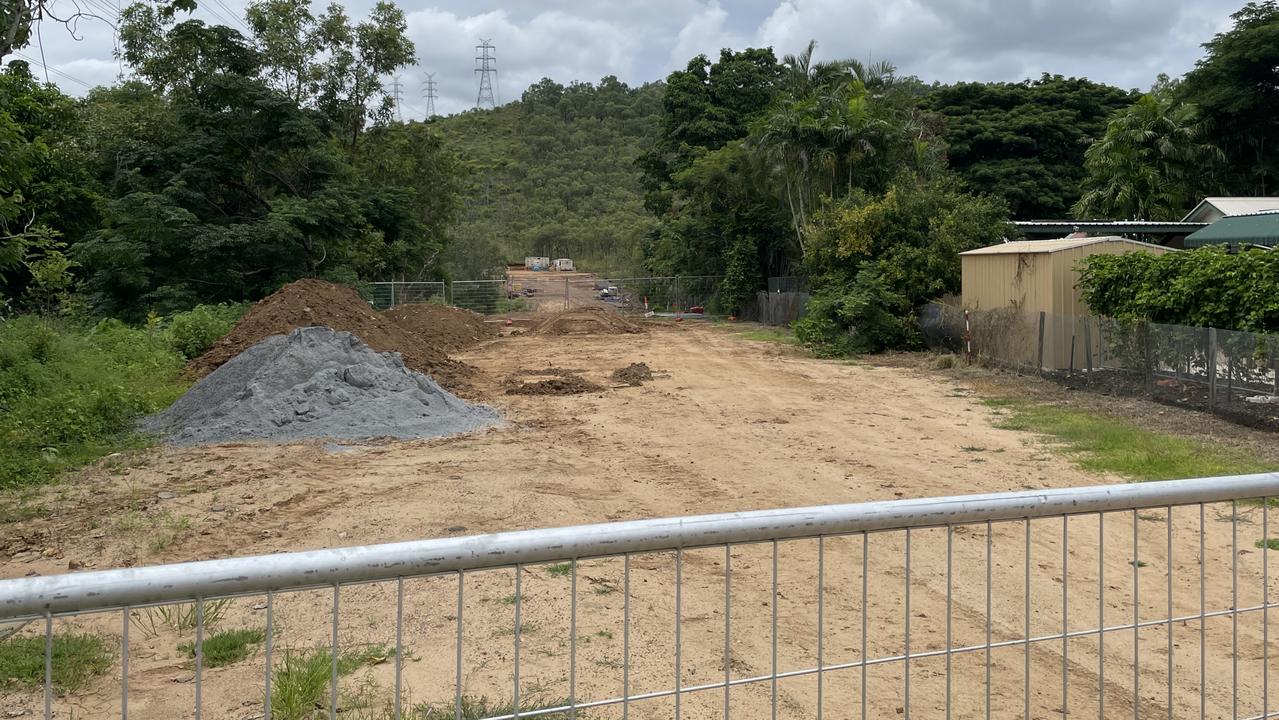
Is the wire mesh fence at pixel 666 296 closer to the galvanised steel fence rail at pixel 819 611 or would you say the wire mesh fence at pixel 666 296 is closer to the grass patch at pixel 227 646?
the galvanised steel fence rail at pixel 819 611

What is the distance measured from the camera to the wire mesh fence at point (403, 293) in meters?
A: 45.6

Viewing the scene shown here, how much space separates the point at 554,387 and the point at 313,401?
229 inches

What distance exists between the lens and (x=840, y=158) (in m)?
36.8

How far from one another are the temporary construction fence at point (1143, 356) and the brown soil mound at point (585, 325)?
1695cm

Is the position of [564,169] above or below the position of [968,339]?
above

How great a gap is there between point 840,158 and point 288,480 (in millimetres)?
28204

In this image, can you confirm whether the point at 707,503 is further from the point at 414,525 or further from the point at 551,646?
the point at 551,646

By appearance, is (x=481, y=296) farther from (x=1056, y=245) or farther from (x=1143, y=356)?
(x=1143, y=356)

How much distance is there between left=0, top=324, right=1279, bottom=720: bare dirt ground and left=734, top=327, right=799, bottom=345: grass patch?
1589cm

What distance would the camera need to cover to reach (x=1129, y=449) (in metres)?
13.1

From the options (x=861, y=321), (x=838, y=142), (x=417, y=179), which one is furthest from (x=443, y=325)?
(x=838, y=142)

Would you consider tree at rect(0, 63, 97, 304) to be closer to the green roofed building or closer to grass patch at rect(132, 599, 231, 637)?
A: grass patch at rect(132, 599, 231, 637)

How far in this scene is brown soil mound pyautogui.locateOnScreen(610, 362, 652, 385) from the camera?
2234cm

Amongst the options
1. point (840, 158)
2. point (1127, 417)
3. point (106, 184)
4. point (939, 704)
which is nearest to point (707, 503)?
point (939, 704)
